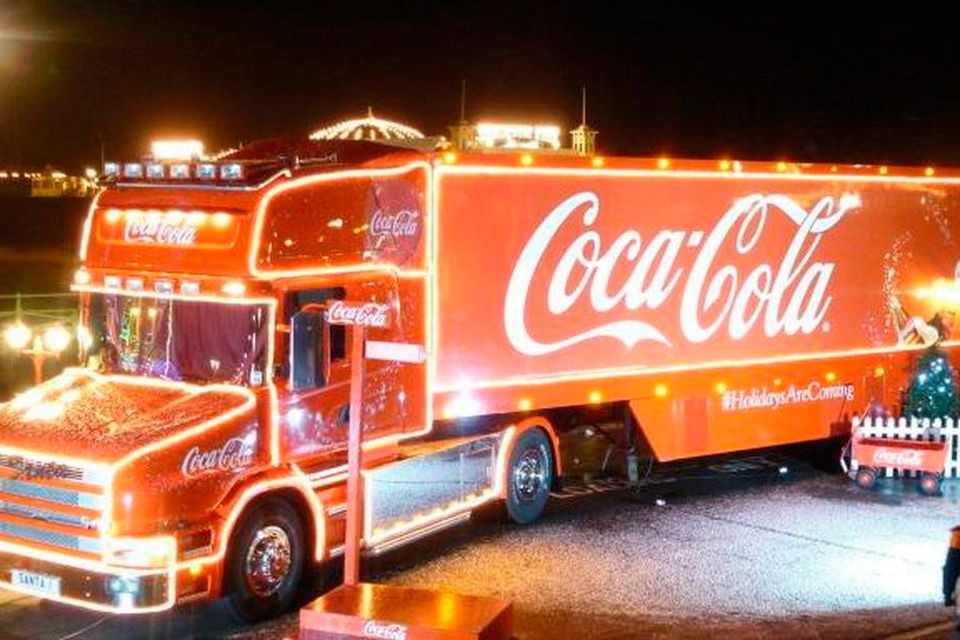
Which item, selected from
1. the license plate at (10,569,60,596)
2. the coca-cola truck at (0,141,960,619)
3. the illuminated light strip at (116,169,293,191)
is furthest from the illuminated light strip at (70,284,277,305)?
the license plate at (10,569,60,596)

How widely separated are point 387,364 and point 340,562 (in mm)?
1883

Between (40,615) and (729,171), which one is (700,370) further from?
(40,615)

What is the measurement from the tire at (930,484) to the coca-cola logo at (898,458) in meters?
0.19

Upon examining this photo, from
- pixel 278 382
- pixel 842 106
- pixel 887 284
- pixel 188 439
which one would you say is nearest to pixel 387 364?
pixel 278 382

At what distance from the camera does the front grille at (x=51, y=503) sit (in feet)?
27.6

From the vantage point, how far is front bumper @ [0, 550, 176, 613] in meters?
8.32

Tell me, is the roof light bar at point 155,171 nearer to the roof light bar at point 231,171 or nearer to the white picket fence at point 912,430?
the roof light bar at point 231,171

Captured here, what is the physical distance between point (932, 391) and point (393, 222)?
7.78 meters

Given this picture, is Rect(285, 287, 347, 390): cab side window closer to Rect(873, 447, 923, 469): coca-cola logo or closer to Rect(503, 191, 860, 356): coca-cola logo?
Rect(503, 191, 860, 356): coca-cola logo

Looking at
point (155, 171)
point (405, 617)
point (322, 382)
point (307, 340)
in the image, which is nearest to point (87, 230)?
point (155, 171)

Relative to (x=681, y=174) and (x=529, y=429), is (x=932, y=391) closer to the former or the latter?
(x=681, y=174)

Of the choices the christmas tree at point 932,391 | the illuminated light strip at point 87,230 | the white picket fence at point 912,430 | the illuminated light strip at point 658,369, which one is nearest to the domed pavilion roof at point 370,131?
the illuminated light strip at point 658,369

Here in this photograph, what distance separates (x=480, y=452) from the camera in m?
11.9

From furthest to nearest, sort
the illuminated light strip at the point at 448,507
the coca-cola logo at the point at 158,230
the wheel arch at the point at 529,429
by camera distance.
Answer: the wheel arch at the point at 529,429 → the illuminated light strip at the point at 448,507 → the coca-cola logo at the point at 158,230
